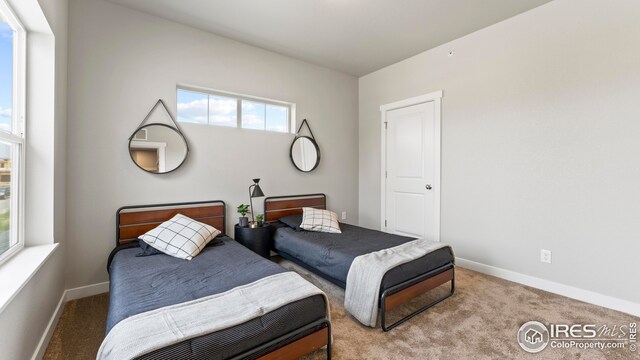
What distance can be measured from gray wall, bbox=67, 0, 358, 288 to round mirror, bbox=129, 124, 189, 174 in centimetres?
8

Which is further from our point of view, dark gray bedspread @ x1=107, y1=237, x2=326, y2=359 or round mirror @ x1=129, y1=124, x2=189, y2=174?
round mirror @ x1=129, y1=124, x2=189, y2=174

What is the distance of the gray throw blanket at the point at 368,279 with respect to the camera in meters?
2.01

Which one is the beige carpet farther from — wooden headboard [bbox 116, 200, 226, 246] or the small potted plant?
the small potted plant

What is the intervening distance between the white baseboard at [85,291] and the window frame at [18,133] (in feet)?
2.72

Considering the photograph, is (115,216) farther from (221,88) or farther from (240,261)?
(221,88)

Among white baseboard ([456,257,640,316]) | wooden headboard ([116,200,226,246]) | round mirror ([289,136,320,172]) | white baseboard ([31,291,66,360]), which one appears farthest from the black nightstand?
white baseboard ([456,257,640,316])

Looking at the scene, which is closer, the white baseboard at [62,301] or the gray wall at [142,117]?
the white baseboard at [62,301]

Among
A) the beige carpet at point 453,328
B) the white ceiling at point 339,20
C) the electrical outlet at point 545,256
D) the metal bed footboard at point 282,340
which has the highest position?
the white ceiling at point 339,20

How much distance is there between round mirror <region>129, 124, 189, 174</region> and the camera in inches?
107

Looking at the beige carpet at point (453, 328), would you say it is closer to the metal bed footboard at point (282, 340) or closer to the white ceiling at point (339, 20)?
the metal bed footboard at point (282, 340)

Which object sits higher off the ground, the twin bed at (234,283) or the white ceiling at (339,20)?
the white ceiling at (339,20)

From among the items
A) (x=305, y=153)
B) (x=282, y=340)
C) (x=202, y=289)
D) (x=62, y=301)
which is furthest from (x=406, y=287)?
(x=62, y=301)

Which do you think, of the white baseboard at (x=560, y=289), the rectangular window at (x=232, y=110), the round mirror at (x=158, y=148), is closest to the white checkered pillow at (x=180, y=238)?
the round mirror at (x=158, y=148)

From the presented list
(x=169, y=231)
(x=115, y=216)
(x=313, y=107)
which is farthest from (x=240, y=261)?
(x=313, y=107)
